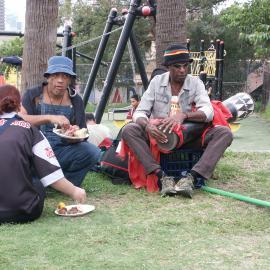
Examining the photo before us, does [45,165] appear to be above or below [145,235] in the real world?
above

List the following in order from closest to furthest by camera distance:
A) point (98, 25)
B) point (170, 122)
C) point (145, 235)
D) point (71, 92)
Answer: point (145, 235) < point (170, 122) < point (71, 92) < point (98, 25)

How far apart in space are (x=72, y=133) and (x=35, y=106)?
47 centimetres

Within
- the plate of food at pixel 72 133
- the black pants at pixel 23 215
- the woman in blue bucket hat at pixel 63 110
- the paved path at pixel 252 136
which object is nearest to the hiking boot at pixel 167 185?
the woman in blue bucket hat at pixel 63 110

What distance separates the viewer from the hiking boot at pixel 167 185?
493 centimetres

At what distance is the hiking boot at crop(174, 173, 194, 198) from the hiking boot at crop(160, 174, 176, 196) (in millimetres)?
38

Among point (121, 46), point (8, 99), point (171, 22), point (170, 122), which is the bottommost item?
point (170, 122)

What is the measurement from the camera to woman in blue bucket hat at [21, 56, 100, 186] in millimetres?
4902

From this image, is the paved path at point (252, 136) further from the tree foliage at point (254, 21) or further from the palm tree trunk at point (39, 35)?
the palm tree trunk at point (39, 35)

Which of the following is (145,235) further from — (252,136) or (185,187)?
(252,136)

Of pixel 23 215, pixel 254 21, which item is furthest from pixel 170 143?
pixel 254 21

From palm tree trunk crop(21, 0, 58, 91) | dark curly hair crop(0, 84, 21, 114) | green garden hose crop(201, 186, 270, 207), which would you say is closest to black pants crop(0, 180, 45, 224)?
dark curly hair crop(0, 84, 21, 114)

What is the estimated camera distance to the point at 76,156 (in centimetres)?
498

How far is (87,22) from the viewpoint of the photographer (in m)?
26.4

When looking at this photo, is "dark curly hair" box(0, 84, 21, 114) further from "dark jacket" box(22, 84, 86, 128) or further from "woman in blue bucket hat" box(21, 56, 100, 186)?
"dark jacket" box(22, 84, 86, 128)
